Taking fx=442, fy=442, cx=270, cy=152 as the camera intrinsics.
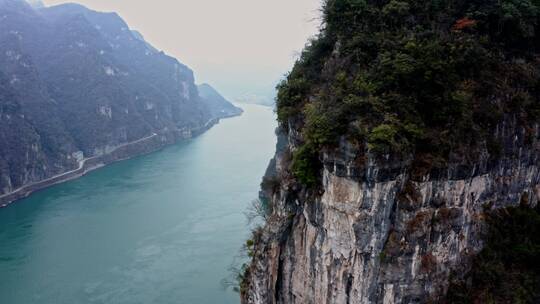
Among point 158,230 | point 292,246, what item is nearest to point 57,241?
point 158,230

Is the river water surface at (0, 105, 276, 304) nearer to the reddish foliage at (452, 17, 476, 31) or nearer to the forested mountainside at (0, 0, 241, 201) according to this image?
the forested mountainside at (0, 0, 241, 201)

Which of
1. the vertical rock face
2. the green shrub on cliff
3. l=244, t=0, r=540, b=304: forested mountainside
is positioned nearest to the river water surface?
the vertical rock face

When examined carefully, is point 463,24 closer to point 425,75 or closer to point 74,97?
point 425,75

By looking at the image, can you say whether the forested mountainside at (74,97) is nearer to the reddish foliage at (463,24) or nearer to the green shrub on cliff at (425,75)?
the green shrub on cliff at (425,75)

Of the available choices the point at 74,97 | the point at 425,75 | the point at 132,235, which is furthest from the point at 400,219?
the point at 74,97

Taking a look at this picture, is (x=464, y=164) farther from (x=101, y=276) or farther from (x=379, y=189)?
(x=101, y=276)

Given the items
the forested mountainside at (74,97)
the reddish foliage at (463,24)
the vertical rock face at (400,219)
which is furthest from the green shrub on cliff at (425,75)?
the forested mountainside at (74,97)

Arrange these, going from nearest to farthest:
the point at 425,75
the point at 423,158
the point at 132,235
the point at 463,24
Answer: the point at 423,158, the point at 425,75, the point at 463,24, the point at 132,235
